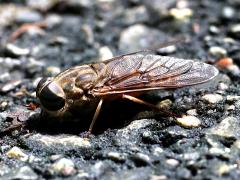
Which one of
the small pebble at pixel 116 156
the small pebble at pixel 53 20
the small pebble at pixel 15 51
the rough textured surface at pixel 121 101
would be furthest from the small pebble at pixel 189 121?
the small pebble at pixel 53 20

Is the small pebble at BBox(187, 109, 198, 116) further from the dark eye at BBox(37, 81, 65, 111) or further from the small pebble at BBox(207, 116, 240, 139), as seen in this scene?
the dark eye at BBox(37, 81, 65, 111)

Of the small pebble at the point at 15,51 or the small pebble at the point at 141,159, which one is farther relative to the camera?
the small pebble at the point at 15,51

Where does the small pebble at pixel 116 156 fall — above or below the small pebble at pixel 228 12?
below

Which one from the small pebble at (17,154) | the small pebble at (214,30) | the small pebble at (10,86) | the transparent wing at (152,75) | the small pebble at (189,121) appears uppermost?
the transparent wing at (152,75)

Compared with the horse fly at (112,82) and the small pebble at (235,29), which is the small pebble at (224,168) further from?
the small pebble at (235,29)

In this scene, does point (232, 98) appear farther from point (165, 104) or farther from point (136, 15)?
point (136, 15)

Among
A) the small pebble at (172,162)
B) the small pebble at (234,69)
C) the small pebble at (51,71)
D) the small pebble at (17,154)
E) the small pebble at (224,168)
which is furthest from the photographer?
the small pebble at (51,71)

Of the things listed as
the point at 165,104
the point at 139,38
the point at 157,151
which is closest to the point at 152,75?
the point at 165,104

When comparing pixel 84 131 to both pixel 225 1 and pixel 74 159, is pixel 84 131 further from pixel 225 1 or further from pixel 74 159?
pixel 225 1
